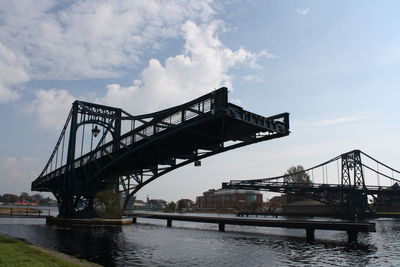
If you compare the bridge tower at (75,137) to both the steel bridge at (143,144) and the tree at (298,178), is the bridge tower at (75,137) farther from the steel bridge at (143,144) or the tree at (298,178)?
the tree at (298,178)

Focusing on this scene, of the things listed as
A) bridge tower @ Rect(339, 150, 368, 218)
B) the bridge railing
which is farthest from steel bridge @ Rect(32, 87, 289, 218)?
bridge tower @ Rect(339, 150, 368, 218)

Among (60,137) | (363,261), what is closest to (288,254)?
(363,261)

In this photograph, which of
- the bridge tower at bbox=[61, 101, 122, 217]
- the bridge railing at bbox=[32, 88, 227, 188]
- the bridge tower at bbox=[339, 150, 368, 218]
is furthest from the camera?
the bridge tower at bbox=[339, 150, 368, 218]

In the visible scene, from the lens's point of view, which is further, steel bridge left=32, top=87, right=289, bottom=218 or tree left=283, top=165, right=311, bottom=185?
tree left=283, top=165, right=311, bottom=185

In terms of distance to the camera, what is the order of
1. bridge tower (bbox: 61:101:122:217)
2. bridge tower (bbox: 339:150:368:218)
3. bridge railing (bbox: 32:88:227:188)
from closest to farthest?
bridge railing (bbox: 32:88:227:188), bridge tower (bbox: 61:101:122:217), bridge tower (bbox: 339:150:368:218)

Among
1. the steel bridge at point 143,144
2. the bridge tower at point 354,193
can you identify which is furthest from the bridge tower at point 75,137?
the bridge tower at point 354,193

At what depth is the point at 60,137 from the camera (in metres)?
70.6

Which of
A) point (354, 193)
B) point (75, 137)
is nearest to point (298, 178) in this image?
point (354, 193)

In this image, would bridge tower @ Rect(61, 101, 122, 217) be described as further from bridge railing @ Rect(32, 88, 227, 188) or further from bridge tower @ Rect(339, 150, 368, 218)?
bridge tower @ Rect(339, 150, 368, 218)

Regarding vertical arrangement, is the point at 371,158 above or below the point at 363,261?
above

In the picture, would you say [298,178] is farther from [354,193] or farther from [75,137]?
[75,137]

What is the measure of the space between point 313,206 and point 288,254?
404 feet

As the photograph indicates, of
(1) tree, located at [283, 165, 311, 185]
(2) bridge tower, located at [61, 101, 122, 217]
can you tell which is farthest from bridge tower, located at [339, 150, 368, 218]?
(2) bridge tower, located at [61, 101, 122, 217]

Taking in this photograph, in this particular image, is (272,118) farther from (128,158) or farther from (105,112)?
(105,112)
